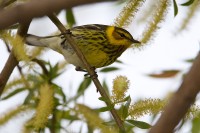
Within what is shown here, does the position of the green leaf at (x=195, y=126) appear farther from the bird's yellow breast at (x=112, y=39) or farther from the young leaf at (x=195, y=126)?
the bird's yellow breast at (x=112, y=39)

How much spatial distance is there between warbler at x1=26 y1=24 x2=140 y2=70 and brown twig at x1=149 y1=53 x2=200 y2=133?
267cm

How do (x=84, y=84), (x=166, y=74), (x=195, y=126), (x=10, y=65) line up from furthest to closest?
1. (x=84, y=84)
2. (x=166, y=74)
3. (x=195, y=126)
4. (x=10, y=65)

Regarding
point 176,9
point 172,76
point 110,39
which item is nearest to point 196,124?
point 172,76

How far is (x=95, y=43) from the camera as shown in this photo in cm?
352

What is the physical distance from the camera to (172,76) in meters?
2.46

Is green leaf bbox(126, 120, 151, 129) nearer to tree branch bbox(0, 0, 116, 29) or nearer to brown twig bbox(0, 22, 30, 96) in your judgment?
brown twig bbox(0, 22, 30, 96)

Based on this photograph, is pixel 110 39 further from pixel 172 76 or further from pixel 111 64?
pixel 172 76

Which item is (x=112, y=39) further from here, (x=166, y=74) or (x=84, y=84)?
(x=166, y=74)

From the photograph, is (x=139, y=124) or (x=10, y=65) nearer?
(x=139, y=124)

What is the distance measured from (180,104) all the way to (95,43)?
306 centimetres

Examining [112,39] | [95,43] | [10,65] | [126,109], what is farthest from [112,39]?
[126,109]

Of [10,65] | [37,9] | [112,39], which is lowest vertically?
[112,39]

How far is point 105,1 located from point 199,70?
0.13 meters

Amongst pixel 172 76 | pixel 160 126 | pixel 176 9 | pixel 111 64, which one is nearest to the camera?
pixel 160 126
